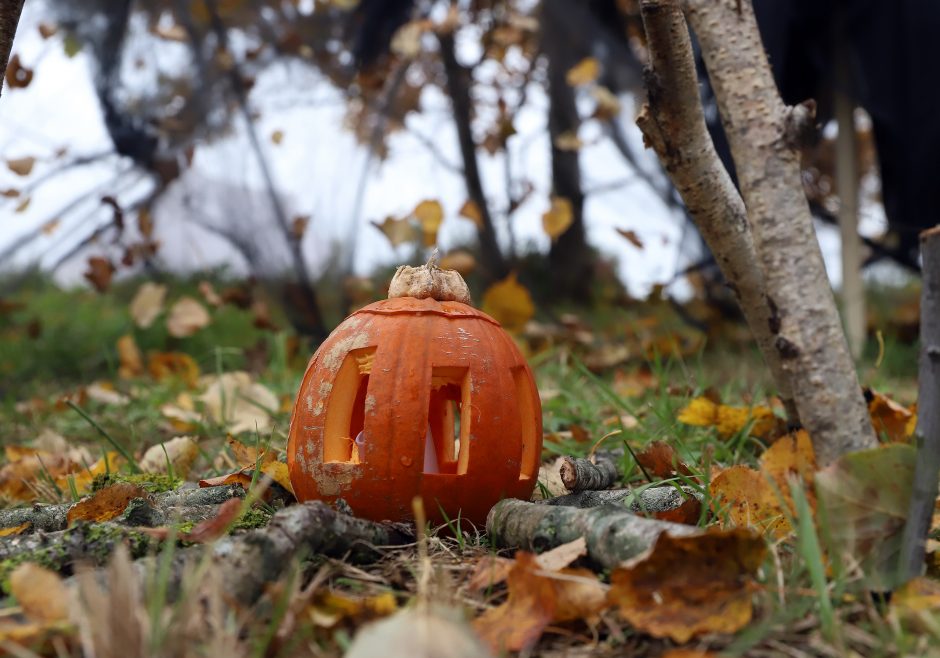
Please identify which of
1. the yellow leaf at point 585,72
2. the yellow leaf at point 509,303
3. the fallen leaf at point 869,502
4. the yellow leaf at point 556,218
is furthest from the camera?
the yellow leaf at point 556,218

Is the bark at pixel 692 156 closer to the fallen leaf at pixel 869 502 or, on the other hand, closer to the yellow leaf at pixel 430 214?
the fallen leaf at pixel 869 502

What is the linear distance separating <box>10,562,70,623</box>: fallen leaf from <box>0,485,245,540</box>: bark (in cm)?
35

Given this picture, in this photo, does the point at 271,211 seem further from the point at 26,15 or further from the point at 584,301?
the point at 584,301

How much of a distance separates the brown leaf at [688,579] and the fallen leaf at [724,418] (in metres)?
1.02

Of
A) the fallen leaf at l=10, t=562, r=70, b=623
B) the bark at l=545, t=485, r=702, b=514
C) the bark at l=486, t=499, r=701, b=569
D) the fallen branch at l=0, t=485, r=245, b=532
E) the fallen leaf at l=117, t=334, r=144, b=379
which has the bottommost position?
the fallen leaf at l=117, t=334, r=144, b=379

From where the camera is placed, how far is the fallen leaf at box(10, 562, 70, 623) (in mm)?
861

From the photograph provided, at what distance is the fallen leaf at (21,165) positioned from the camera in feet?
9.89

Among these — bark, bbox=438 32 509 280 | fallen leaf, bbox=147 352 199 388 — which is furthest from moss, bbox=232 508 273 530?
bark, bbox=438 32 509 280

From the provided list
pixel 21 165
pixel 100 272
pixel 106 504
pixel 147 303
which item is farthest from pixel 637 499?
pixel 100 272

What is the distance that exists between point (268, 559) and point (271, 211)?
3070 mm

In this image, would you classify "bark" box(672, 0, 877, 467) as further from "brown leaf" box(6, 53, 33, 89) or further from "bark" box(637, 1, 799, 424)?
"brown leaf" box(6, 53, 33, 89)

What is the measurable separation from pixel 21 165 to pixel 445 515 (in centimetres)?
264

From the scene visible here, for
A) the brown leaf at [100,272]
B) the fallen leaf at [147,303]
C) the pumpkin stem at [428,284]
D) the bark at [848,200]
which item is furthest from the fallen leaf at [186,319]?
the bark at [848,200]

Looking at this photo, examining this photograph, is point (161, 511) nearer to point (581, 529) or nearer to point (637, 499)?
point (581, 529)
